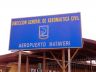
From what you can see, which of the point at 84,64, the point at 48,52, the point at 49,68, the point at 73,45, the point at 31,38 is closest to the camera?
the point at 73,45

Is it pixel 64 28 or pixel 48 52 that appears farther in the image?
pixel 48 52

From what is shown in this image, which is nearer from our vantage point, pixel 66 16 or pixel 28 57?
pixel 66 16

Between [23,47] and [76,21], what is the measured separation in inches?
163

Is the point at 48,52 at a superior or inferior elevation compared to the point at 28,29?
inferior

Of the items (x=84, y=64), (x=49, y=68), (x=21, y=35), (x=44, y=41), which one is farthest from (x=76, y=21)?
(x=84, y=64)

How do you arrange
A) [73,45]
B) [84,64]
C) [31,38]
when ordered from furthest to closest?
[84,64], [31,38], [73,45]

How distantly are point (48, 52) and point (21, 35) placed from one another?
2.97 meters

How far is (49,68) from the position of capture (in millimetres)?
22766

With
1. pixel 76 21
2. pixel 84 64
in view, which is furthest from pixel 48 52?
pixel 84 64

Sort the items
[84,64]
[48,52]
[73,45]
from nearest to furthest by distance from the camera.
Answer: [73,45] → [48,52] → [84,64]

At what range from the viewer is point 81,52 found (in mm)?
20953

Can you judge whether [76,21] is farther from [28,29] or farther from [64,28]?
[28,29]

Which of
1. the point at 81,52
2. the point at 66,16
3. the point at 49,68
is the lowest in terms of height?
the point at 49,68

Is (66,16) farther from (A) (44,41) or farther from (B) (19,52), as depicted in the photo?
(B) (19,52)
